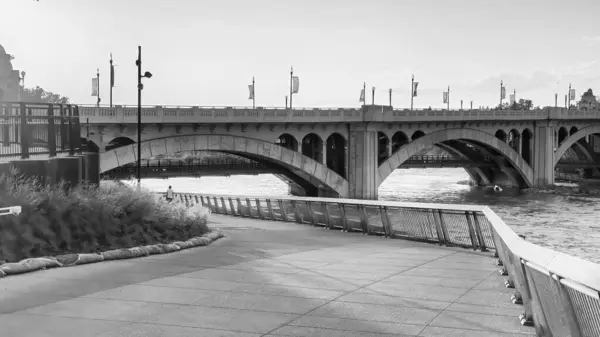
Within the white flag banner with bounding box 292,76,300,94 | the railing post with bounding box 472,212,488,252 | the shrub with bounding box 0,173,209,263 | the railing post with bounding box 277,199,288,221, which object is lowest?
the railing post with bounding box 277,199,288,221

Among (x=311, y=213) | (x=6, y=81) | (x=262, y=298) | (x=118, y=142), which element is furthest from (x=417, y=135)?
(x=262, y=298)

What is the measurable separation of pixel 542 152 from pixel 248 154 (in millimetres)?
46985

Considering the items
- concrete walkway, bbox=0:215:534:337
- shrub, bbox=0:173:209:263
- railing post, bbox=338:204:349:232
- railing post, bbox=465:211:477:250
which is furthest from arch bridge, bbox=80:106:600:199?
concrete walkway, bbox=0:215:534:337

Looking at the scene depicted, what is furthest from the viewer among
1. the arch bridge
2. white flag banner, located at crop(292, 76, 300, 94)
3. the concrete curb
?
white flag banner, located at crop(292, 76, 300, 94)

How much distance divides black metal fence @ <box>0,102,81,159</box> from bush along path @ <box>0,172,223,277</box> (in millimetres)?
1093

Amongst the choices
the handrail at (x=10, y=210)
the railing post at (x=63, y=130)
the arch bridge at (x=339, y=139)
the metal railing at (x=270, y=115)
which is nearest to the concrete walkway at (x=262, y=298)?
the handrail at (x=10, y=210)

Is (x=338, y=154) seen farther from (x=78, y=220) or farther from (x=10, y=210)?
(x=10, y=210)

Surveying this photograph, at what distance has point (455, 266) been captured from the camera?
46.1ft

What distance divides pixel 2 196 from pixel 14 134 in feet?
11.8

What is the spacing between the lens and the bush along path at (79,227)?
12477 mm

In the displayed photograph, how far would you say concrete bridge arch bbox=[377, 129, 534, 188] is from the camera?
74.0 metres

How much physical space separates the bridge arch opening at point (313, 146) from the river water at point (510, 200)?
1457 centimetres

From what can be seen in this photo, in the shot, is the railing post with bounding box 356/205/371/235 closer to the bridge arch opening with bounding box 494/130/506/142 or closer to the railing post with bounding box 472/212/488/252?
the railing post with bounding box 472/212/488/252

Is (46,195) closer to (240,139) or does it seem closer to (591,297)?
(591,297)
